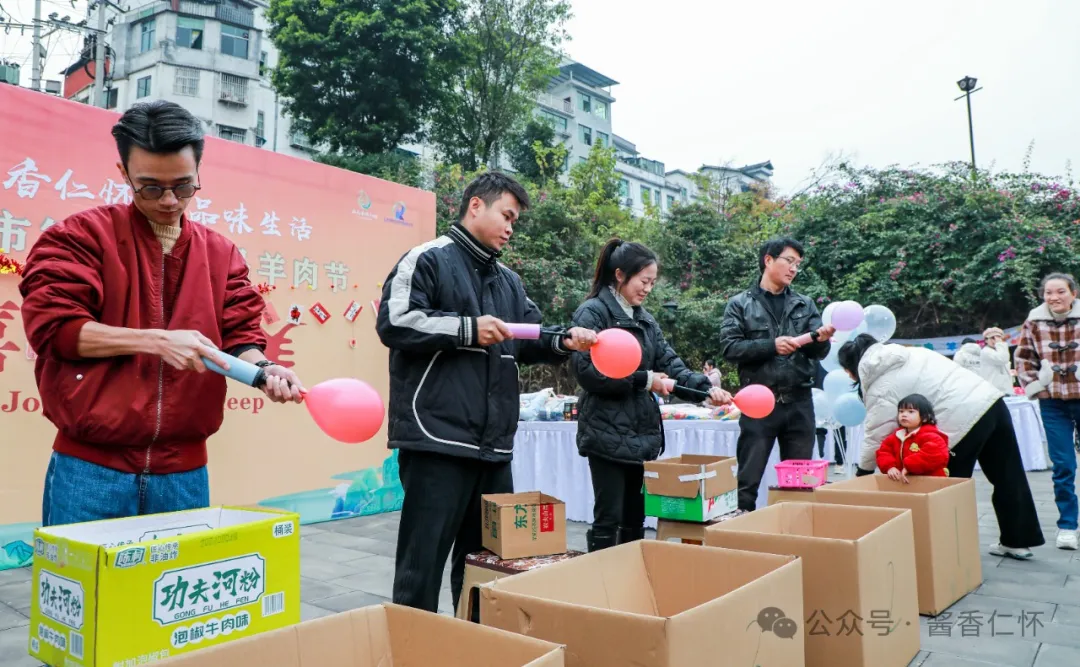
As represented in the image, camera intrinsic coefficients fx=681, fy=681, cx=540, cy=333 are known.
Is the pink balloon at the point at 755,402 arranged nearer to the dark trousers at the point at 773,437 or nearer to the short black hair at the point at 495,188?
the dark trousers at the point at 773,437

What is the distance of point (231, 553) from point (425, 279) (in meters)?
0.92

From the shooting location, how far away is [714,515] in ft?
9.68

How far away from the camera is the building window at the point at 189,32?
25297mm

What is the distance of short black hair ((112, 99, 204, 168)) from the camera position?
1347 millimetres

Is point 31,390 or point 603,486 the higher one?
point 31,390

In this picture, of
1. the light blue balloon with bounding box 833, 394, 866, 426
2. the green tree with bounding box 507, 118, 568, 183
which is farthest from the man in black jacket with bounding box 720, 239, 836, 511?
the green tree with bounding box 507, 118, 568, 183

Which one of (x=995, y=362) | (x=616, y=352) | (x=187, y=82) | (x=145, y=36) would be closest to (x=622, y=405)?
(x=616, y=352)

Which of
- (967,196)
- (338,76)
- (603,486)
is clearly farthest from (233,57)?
(603,486)

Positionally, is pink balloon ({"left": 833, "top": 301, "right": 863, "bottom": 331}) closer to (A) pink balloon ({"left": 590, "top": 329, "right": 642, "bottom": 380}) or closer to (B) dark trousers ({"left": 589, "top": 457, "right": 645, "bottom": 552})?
(B) dark trousers ({"left": 589, "top": 457, "right": 645, "bottom": 552})

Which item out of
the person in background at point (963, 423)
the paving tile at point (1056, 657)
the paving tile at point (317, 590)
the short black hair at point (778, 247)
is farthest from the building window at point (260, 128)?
the paving tile at point (1056, 657)

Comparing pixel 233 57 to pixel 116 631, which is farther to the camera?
pixel 233 57

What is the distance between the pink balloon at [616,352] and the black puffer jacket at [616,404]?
710 mm

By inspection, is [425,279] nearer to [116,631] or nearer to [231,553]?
[231,553]

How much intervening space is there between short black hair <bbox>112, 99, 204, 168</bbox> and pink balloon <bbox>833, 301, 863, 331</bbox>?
3.37 m
